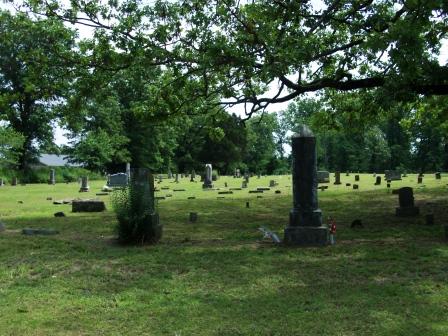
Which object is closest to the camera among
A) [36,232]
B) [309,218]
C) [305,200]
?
[309,218]

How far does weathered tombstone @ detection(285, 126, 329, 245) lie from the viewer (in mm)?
9727

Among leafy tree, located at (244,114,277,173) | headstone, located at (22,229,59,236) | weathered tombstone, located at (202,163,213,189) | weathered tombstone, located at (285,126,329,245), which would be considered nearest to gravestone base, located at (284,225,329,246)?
weathered tombstone, located at (285,126,329,245)

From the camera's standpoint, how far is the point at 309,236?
9727 millimetres

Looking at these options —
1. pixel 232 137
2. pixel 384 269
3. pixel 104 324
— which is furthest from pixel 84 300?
pixel 232 137

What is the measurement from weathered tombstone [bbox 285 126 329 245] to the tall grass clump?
2806mm

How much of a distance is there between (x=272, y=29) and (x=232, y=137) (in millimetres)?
71182

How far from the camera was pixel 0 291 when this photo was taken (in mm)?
6672

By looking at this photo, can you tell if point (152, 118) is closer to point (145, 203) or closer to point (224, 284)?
point (145, 203)

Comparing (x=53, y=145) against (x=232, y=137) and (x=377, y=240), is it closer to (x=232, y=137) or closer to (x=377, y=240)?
(x=232, y=137)

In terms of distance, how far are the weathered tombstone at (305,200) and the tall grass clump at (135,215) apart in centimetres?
281

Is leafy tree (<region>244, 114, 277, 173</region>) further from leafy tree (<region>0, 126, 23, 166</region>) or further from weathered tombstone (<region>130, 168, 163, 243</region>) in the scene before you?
weathered tombstone (<region>130, 168, 163, 243</region>)

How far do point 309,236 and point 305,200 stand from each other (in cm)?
74

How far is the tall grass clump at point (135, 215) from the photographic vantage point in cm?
995

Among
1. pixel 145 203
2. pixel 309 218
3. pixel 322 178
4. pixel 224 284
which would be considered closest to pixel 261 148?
pixel 322 178
